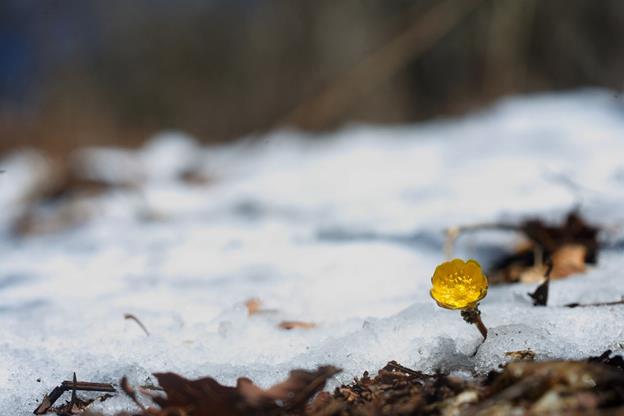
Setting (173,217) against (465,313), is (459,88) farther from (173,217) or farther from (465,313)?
(465,313)

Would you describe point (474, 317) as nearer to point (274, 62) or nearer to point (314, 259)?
point (314, 259)

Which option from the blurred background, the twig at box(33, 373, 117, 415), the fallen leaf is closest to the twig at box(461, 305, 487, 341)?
the fallen leaf

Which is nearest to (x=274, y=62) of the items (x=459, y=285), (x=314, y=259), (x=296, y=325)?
(x=314, y=259)

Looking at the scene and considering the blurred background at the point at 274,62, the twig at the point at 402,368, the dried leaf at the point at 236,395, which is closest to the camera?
the dried leaf at the point at 236,395

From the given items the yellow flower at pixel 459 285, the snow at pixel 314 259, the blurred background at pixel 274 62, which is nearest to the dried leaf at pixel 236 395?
the snow at pixel 314 259

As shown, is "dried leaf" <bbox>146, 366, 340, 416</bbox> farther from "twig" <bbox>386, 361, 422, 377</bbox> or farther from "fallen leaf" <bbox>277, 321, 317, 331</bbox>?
"fallen leaf" <bbox>277, 321, 317, 331</bbox>

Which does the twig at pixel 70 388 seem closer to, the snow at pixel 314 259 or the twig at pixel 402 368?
the snow at pixel 314 259

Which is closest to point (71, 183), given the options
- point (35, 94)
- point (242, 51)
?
point (242, 51)
